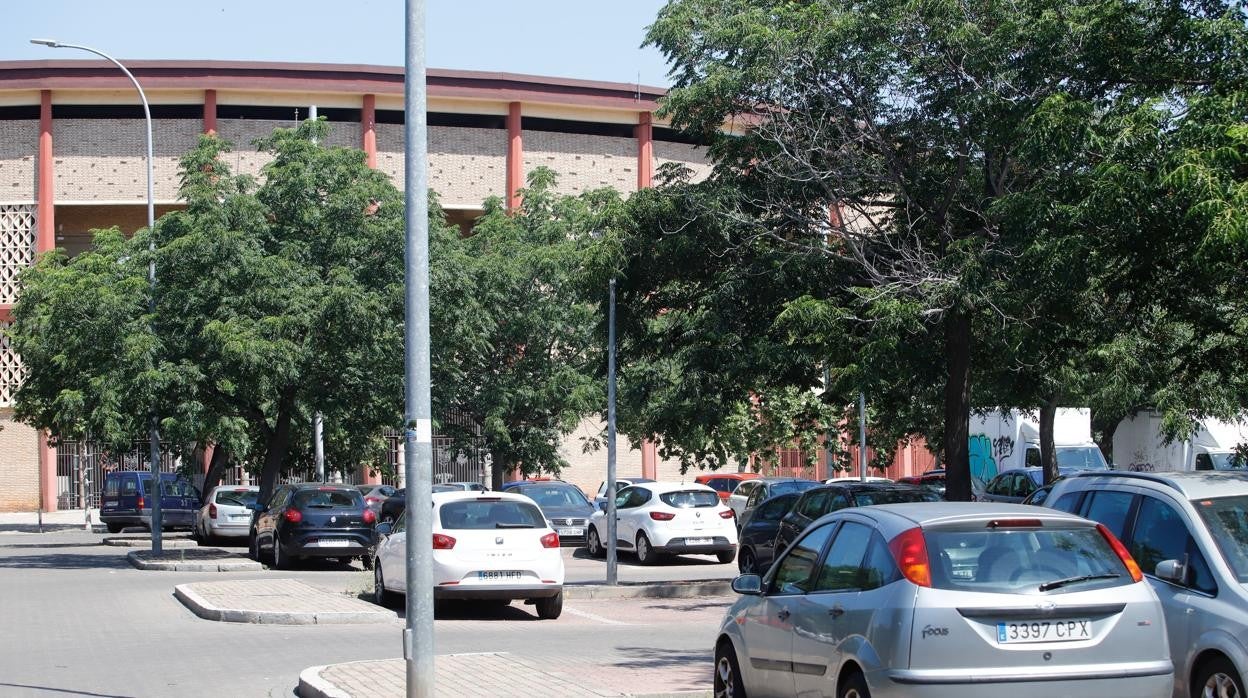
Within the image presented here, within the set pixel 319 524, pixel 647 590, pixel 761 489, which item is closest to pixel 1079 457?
pixel 761 489

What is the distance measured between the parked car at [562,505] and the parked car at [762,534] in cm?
832

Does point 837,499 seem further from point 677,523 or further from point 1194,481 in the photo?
point 1194,481

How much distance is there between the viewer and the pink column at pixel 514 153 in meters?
51.9

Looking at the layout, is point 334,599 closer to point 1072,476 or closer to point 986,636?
point 1072,476

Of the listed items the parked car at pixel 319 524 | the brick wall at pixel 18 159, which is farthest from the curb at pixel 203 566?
the brick wall at pixel 18 159

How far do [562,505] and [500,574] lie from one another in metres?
15.8

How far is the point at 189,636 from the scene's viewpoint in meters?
15.5

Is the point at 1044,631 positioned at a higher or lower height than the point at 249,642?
higher

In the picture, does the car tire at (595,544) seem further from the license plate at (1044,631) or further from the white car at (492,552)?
the license plate at (1044,631)

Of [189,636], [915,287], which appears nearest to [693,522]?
[915,287]

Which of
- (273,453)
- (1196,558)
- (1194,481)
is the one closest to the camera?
(1196,558)

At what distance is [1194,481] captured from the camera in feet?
29.7

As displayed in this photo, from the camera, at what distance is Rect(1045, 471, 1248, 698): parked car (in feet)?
26.5

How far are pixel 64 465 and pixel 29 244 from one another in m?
8.73
